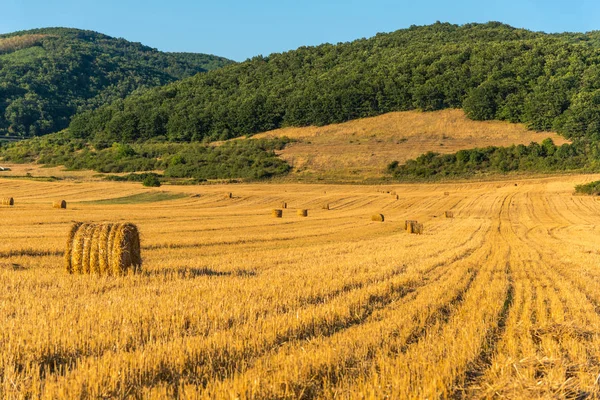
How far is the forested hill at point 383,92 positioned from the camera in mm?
79062

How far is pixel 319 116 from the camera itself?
92.1 m

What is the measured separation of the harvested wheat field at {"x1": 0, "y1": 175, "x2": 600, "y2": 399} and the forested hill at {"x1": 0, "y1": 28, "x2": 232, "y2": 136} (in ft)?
379

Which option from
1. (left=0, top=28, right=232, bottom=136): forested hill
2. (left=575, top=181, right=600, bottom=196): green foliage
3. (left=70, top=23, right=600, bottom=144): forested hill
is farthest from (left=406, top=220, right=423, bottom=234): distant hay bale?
(left=0, top=28, right=232, bottom=136): forested hill

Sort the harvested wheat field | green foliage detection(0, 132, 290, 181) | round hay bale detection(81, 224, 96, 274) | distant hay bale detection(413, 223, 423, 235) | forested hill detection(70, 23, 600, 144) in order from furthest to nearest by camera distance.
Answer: forested hill detection(70, 23, 600, 144), green foliage detection(0, 132, 290, 181), distant hay bale detection(413, 223, 423, 235), round hay bale detection(81, 224, 96, 274), the harvested wheat field

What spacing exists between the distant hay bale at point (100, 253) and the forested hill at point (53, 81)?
120 metres

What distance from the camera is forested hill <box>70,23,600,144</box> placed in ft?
259

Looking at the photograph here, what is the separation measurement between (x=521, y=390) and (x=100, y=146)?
97145 millimetres

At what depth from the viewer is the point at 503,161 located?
2482 inches

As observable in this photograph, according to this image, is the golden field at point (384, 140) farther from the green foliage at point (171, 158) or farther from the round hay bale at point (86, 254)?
the round hay bale at point (86, 254)

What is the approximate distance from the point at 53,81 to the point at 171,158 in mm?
85046

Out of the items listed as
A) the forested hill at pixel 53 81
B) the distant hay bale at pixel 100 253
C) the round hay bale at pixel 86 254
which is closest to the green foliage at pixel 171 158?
the forested hill at pixel 53 81

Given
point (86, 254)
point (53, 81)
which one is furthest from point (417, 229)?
point (53, 81)

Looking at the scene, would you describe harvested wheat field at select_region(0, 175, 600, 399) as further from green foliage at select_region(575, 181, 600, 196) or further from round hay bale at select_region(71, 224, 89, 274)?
green foliage at select_region(575, 181, 600, 196)

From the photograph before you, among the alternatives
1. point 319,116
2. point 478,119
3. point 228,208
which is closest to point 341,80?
point 319,116
